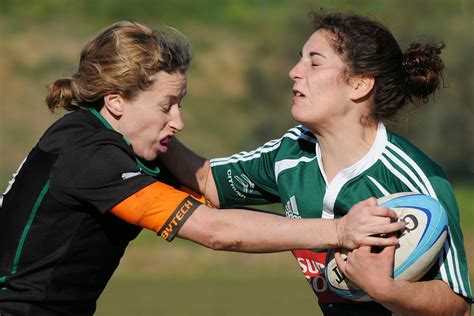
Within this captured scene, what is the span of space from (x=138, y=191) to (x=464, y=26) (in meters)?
13.5

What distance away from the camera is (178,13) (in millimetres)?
19297

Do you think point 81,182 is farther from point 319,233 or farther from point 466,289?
point 466,289

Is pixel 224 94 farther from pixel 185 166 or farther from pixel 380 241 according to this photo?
pixel 380 241

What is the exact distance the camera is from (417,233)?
3.60m

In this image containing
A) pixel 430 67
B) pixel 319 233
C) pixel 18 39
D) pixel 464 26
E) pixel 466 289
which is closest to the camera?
pixel 319 233

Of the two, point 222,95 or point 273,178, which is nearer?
point 273,178

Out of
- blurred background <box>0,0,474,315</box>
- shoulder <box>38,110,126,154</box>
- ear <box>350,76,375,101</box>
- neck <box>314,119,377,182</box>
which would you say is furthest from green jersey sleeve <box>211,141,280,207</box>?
blurred background <box>0,0,474,315</box>

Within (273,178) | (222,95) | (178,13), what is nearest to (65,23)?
(178,13)

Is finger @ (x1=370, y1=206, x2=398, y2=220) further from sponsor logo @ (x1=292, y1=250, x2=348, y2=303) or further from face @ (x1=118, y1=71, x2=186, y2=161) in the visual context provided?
face @ (x1=118, y1=71, x2=186, y2=161)

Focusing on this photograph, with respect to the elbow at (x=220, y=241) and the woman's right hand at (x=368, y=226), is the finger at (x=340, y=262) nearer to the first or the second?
the woman's right hand at (x=368, y=226)

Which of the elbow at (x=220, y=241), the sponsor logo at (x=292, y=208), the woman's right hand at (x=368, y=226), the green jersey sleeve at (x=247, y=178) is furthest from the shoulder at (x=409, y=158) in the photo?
the elbow at (x=220, y=241)

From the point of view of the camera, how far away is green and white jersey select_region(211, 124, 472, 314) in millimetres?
3779

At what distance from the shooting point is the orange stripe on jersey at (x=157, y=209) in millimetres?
3545

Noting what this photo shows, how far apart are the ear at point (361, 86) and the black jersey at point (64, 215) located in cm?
97
